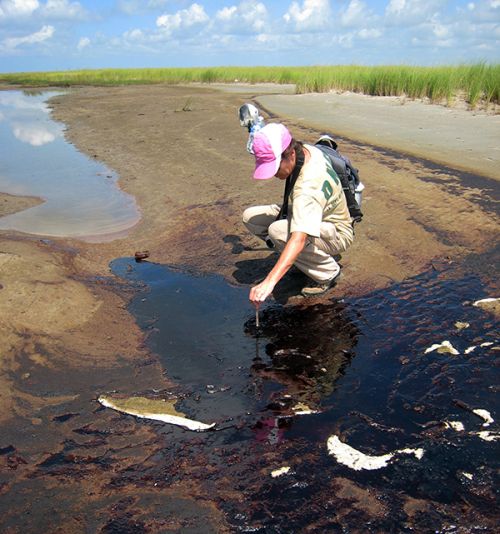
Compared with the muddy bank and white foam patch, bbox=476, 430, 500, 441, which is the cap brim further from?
the muddy bank

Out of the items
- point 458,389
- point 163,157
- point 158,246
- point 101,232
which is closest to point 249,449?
point 458,389

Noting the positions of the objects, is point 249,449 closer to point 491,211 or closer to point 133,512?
point 133,512

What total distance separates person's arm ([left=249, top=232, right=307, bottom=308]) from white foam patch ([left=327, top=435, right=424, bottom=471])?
2.99ft

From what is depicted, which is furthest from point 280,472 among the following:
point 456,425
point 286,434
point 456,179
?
point 456,179

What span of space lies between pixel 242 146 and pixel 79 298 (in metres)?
5.91

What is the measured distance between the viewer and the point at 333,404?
9.08 feet

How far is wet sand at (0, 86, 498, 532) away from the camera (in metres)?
2.55

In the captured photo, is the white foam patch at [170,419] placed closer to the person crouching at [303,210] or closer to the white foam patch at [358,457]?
the white foam patch at [358,457]

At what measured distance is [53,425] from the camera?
265 centimetres

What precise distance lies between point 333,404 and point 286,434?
0.36m

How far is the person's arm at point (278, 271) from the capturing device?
297cm

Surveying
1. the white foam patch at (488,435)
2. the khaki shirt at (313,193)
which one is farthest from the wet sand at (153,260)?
the white foam patch at (488,435)

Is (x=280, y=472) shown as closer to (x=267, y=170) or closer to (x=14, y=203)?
(x=267, y=170)

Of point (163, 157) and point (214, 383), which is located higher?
point (163, 157)
